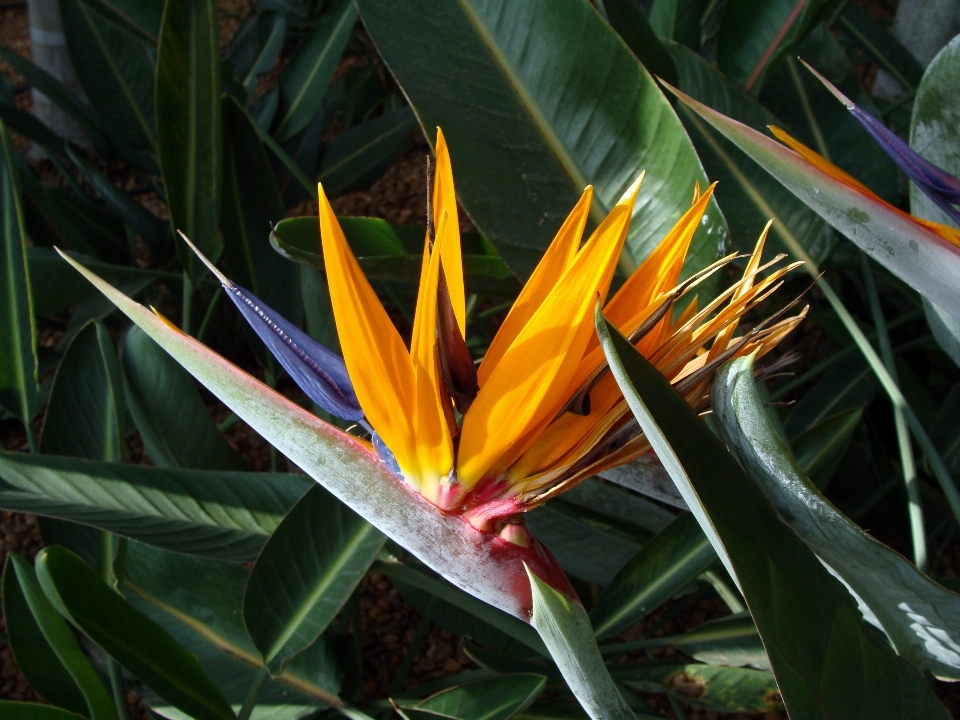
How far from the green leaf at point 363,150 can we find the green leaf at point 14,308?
71cm

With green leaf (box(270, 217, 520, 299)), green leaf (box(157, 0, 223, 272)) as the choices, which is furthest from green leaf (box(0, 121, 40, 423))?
green leaf (box(270, 217, 520, 299))

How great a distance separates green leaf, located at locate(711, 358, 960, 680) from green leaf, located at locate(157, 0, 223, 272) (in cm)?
63

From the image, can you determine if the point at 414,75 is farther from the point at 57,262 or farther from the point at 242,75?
the point at 242,75

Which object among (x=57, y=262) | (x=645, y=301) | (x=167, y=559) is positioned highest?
(x=645, y=301)

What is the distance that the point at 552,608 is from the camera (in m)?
0.34

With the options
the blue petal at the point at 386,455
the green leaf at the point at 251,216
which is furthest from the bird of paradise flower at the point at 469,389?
the green leaf at the point at 251,216

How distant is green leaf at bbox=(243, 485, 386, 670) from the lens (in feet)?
2.03

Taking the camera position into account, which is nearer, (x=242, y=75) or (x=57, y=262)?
(x=57, y=262)

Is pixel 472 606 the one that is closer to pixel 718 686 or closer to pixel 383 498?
pixel 718 686

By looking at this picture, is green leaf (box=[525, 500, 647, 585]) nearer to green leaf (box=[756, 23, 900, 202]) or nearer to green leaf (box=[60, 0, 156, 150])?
green leaf (box=[756, 23, 900, 202])

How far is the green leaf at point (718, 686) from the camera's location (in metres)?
0.65

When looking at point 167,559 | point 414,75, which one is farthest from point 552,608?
point 167,559

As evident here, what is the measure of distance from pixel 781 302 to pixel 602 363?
114 centimetres

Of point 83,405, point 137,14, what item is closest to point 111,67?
point 137,14
